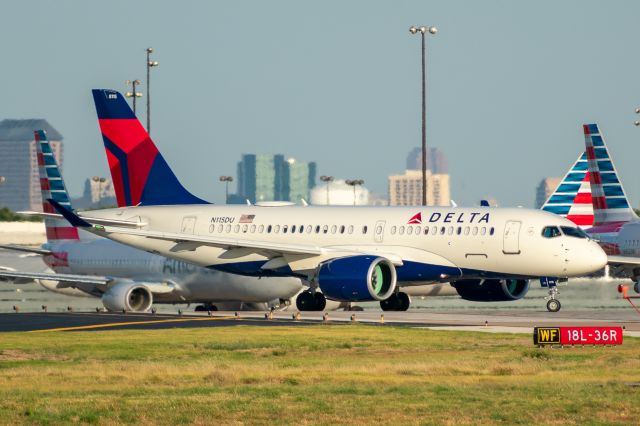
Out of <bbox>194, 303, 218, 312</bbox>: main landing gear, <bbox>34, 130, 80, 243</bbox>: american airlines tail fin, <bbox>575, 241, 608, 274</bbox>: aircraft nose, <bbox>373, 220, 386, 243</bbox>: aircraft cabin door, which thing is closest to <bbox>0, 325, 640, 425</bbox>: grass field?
<bbox>575, 241, 608, 274</bbox>: aircraft nose

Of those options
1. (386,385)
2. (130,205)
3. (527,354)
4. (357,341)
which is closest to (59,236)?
(130,205)

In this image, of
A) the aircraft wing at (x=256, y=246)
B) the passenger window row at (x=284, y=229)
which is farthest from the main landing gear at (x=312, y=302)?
the passenger window row at (x=284, y=229)

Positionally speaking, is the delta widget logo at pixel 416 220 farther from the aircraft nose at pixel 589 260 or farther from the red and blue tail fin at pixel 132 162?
the red and blue tail fin at pixel 132 162

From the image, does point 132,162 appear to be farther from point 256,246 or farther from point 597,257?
point 597,257

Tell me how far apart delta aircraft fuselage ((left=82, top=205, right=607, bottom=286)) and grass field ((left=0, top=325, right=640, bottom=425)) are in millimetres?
9868

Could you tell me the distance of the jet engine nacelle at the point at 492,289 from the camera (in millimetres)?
59000

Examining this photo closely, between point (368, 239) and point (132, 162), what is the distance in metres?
12.5

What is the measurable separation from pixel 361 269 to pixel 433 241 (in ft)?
10.6

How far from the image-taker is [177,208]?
62062mm

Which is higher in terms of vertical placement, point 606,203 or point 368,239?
point 606,203

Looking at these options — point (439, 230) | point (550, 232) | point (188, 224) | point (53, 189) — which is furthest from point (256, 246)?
point (53, 189)

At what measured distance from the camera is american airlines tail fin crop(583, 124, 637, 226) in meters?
78.9

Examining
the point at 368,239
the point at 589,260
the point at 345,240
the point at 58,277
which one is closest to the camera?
the point at 589,260

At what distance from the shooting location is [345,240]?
57469 millimetres
